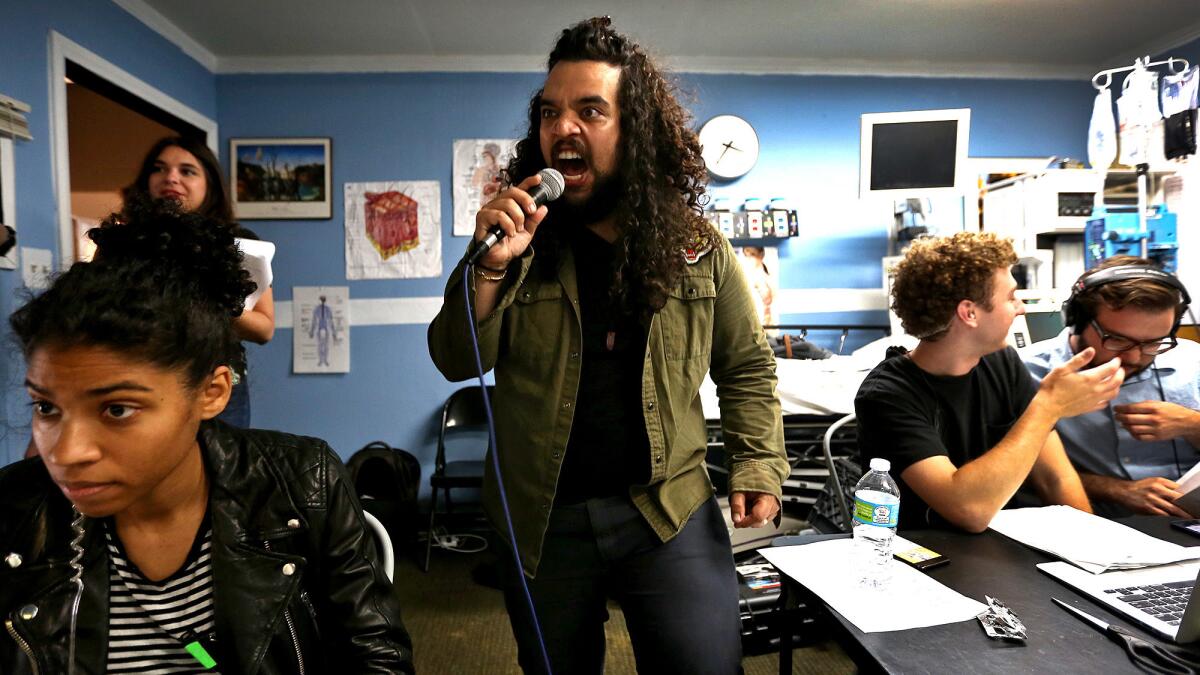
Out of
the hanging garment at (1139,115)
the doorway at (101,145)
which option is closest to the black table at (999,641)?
the hanging garment at (1139,115)

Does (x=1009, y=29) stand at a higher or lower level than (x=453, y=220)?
higher

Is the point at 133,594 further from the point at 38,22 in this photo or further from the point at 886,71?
the point at 886,71

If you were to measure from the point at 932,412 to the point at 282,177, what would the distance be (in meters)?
3.74

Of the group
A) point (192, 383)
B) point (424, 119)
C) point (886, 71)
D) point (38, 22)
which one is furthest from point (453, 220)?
point (192, 383)

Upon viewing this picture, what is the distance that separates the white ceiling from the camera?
328cm

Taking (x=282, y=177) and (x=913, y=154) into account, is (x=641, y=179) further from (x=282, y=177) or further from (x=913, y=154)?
(x=282, y=177)

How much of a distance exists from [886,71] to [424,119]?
9.46ft

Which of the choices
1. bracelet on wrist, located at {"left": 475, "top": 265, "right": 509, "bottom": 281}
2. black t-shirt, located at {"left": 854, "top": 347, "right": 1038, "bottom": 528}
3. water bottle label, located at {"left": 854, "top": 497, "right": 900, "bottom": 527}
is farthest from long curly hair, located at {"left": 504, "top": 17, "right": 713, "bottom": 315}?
black t-shirt, located at {"left": 854, "top": 347, "right": 1038, "bottom": 528}

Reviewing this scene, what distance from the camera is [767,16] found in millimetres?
3416

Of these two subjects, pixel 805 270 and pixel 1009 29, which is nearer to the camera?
pixel 1009 29

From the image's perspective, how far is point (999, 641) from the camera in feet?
2.85

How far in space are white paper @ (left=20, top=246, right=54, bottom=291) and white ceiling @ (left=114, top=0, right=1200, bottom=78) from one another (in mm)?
1315

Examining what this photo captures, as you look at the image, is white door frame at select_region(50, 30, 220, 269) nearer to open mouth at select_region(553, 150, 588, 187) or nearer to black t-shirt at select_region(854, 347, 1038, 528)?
open mouth at select_region(553, 150, 588, 187)

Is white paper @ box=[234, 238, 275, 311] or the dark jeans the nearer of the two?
the dark jeans
